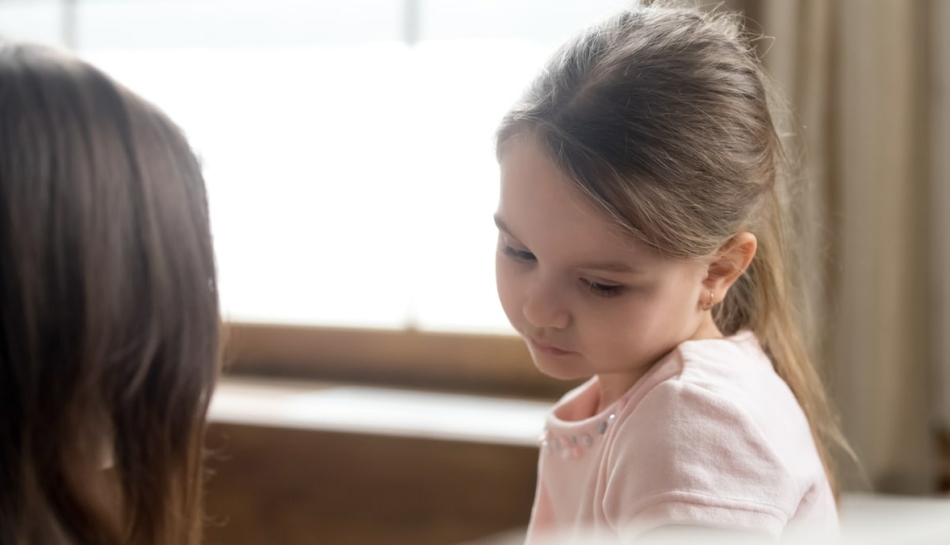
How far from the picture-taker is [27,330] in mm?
621

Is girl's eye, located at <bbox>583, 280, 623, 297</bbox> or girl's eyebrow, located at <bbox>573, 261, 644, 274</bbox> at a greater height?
girl's eyebrow, located at <bbox>573, 261, 644, 274</bbox>

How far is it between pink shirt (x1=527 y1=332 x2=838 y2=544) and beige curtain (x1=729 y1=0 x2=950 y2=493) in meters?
0.63

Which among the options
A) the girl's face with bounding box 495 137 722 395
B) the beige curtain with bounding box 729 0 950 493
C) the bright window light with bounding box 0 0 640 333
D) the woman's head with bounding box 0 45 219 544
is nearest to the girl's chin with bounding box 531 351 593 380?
the girl's face with bounding box 495 137 722 395

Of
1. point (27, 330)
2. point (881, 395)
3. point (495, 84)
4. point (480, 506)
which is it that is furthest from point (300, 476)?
point (27, 330)

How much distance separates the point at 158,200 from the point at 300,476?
0.97 meters

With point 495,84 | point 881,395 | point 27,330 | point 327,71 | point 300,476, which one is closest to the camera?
point 27,330

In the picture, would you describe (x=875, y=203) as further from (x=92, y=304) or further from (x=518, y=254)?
(x=92, y=304)

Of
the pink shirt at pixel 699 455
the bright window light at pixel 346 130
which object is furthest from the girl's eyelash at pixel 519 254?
the bright window light at pixel 346 130

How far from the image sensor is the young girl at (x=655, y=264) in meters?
0.73

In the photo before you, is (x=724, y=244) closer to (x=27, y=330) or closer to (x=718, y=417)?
(x=718, y=417)

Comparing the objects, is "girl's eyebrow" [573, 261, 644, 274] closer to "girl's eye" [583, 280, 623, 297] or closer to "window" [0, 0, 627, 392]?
"girl's eye" [583, 280, 623, 297]

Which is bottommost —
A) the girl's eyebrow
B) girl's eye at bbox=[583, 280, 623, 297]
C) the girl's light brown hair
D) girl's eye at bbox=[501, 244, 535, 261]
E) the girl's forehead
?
girl's eye at bbox=[583, 280, 623, 297]

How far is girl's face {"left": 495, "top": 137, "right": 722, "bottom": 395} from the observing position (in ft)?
2.55

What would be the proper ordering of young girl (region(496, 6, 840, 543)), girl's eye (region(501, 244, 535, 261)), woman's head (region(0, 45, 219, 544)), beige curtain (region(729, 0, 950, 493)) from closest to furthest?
woman's head (region(0, 45, 219, 544)) < young girl (region(496, 6, 840, 543)) < girl's eye (region(501, 244, 535, 261)) < beige curtain (region(729, 0, 950, 493))
